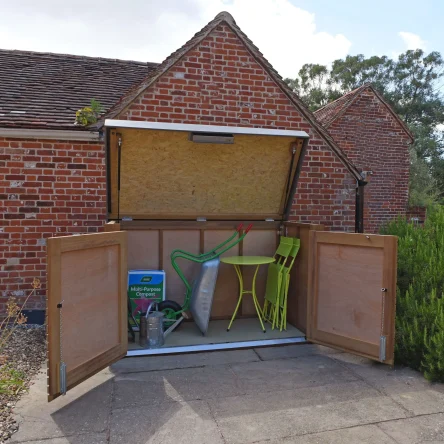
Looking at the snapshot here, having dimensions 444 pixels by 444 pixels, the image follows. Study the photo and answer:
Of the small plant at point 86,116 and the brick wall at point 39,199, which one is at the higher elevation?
the small plant at point 86,116

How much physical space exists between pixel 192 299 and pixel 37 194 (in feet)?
8.13

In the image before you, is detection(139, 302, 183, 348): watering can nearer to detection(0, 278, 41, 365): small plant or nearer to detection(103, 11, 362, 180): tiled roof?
detection(0, 278, 41, 365): small plant

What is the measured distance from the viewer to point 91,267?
3.56 m

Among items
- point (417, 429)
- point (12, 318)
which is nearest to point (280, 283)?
point (417, 429)

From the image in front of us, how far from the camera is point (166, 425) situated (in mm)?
2965

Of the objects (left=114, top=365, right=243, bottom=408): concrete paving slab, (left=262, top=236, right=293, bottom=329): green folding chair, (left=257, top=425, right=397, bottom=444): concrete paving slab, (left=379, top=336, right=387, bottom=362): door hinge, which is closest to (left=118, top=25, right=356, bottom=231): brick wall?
(left=262, top=236, right=293, bottom=329): green folding chair

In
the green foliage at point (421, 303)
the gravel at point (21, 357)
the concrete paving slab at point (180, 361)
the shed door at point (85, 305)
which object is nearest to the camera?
the gravel at point (21, 357)

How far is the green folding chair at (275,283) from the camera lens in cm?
502

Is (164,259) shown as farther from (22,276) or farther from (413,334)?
(413,334)

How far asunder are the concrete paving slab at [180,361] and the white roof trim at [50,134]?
294 centimetres

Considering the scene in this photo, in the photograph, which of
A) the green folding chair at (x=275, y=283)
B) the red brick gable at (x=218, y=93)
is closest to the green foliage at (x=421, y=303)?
the green folding chair at (x=275, y=283)

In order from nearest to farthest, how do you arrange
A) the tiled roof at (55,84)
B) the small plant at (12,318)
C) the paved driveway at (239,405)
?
the paved driveway at (239,405)
the small plant at (12,318)
the tiled roof at (55,84)

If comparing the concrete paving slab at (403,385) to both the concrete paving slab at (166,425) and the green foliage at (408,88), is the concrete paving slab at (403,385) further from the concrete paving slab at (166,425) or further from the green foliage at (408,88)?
the green foliage at (408,88)

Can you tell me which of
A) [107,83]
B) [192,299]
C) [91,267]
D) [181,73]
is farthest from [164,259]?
[107,83]
